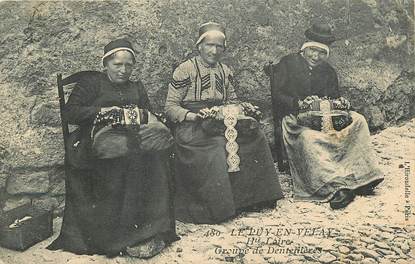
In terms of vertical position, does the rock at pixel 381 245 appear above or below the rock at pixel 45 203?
below

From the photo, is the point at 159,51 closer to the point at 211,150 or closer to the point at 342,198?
the point at 211,150

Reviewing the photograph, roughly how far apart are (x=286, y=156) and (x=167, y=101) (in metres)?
1.25

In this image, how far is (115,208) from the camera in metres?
3.56

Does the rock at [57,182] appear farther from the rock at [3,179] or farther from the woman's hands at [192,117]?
the woman's hands at [192,117]

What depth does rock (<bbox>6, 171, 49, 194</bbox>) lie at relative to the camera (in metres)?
4.00

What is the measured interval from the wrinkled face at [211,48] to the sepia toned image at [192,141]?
0.01 metres

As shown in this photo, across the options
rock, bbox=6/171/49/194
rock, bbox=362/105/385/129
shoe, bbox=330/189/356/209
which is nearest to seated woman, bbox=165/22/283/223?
shoe, bbox=330/189/356/209

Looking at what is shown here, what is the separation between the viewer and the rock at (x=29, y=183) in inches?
158

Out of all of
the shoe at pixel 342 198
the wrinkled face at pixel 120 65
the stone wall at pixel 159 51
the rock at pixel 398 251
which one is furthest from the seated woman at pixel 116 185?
the rock at pixel 398 251

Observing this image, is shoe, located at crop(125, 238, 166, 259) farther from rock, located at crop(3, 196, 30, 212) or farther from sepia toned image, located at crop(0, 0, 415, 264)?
rock, located at crop(3, 196, 30, 212)

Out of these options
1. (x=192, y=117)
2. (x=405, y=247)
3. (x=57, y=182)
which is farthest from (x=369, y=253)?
(x=57, y=182)

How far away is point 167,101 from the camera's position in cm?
418

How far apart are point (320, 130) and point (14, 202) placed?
8.64 ft

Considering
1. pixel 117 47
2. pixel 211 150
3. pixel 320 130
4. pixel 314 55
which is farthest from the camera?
pixel 314 55
